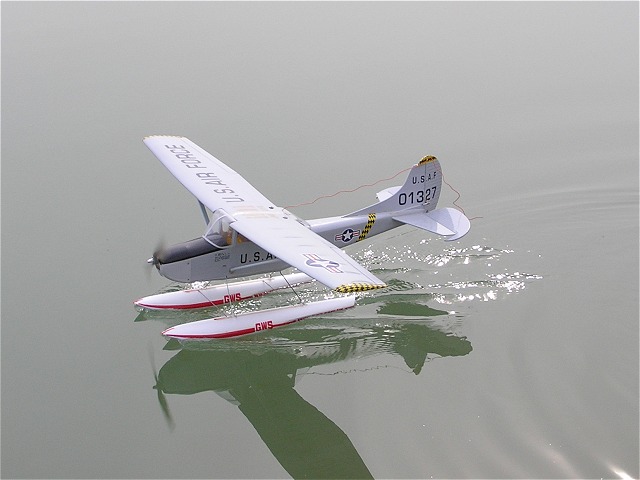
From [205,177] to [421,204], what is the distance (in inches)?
155

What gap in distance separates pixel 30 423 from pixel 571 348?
806 cm

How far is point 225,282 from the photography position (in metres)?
14.3

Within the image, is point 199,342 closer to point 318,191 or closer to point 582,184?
point 318,191

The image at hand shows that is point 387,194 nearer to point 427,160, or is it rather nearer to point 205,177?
point 427,160

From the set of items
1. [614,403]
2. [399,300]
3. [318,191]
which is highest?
[318,191]

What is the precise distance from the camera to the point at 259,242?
1227 cm

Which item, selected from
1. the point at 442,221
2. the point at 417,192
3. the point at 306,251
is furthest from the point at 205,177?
the point at 442,221

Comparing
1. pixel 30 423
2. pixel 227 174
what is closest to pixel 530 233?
pixel 227 174

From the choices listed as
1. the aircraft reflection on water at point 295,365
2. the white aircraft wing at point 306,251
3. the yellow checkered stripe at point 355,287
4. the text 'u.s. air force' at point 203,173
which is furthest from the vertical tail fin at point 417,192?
the yellow checkered stripe at point 355,287

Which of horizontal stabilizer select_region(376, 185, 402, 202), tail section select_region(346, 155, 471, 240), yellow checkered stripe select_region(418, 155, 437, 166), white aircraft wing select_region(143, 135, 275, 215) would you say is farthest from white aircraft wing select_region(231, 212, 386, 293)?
yellow checkered stripe select_region(418, 155, 437, 166)

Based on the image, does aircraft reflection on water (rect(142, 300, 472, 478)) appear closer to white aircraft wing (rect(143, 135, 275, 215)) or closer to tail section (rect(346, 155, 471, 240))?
tail section (rect(346, 155, 471, 240))

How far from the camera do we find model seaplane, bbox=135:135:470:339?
12234mm

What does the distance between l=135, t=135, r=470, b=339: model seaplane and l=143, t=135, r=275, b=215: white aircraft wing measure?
2 centimetres

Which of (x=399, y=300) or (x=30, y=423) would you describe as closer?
(x=30, y=423)
